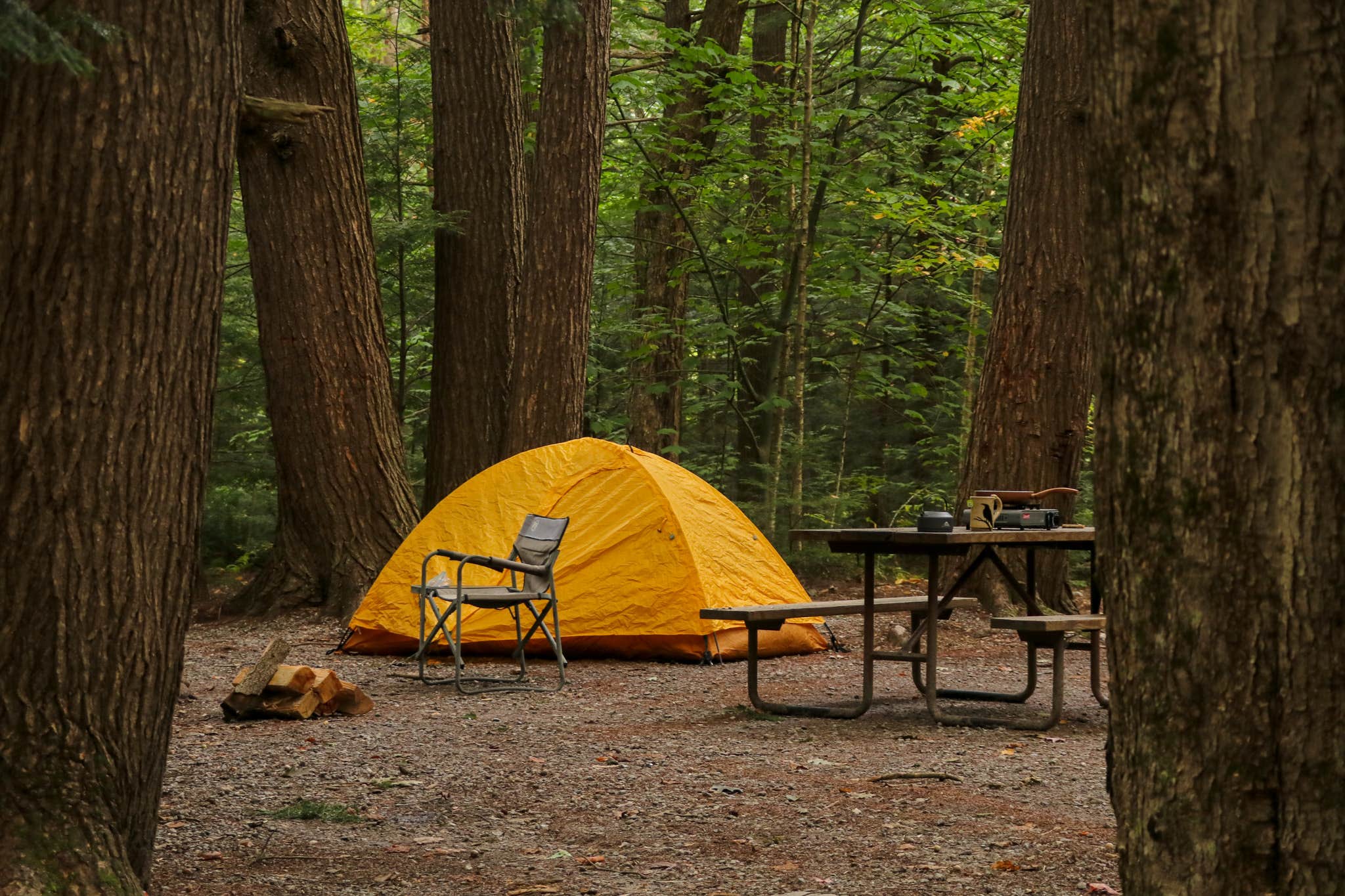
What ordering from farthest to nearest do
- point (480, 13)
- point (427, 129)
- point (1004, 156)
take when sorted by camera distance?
point (1004, 156), point (427, 129), point (480, 13)

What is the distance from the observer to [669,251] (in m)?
15.7

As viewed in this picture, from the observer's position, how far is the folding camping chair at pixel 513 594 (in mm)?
7352

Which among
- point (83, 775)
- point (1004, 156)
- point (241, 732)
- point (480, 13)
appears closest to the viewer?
point (83, 775)

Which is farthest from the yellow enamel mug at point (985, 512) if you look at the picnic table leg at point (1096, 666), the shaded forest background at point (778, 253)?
the shaded forest background at point (778, 253)

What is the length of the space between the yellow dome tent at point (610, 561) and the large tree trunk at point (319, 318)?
126cm

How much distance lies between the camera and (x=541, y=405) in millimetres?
10789

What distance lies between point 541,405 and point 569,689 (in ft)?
12.5

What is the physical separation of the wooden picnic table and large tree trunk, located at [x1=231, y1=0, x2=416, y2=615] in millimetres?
4661

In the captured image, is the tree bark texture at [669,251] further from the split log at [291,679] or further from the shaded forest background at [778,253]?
the split log at [291,679]

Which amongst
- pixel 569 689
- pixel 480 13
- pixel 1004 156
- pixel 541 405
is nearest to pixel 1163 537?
pixel 569 689

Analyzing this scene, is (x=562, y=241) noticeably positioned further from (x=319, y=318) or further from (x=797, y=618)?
(x=797, y=618)

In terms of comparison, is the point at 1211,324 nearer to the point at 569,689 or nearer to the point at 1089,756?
the point at 1089,756

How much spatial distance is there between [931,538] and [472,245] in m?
7.18

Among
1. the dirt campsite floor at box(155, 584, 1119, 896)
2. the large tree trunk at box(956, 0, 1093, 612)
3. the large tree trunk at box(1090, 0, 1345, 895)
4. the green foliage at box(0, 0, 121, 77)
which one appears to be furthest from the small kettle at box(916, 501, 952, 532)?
the green foliage at box(0, 0, 121, 77)
